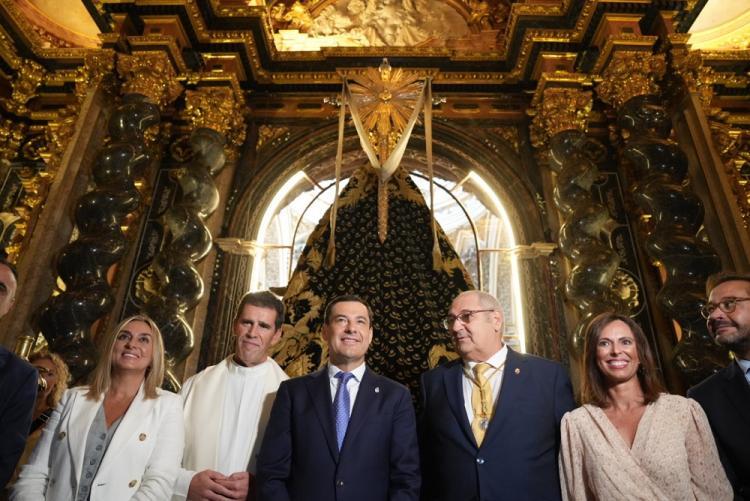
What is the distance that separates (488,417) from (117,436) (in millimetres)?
1318

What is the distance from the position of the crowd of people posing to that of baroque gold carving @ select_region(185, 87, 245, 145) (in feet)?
11.5

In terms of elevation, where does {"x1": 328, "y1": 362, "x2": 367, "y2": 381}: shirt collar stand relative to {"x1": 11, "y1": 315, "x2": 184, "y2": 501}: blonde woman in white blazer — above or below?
above

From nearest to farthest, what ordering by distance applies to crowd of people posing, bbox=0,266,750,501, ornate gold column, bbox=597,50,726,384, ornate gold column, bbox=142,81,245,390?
crowd of people posing, bbox=0,266,750,501 → ornate gold column, bbox=597,50,726,384 → ornate gold column, bbox=142,81,245,390

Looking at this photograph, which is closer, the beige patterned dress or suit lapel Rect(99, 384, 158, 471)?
the beige patterned dress

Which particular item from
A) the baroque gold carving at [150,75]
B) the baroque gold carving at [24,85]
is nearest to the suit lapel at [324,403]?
the baroque gold carving at [150,75]

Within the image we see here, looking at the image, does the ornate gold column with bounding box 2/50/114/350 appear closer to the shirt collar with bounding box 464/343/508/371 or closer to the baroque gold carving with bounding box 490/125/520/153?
the shirt collar with bounding box 464/343/508/371

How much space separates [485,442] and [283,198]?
14.2ft

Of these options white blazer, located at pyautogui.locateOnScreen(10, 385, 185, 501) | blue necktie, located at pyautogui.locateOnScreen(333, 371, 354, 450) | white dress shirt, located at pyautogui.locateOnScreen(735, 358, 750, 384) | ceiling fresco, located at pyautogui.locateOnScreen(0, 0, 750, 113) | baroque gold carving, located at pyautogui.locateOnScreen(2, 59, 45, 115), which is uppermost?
ceiling fresco, located at pyautogui.locateOnScreen(0, 0, 750, 113)

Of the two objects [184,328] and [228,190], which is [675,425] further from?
[228,190]

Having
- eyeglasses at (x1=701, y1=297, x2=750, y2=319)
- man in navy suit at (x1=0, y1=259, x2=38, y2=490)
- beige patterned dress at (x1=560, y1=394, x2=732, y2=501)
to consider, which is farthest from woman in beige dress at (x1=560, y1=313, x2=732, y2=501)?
man in navy suit at (x1=0, y1=259, x2=38, y2=490)

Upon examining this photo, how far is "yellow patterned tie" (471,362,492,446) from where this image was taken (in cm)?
185

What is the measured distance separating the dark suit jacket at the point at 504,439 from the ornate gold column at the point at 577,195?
219 centimetres

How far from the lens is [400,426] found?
6.15 ft

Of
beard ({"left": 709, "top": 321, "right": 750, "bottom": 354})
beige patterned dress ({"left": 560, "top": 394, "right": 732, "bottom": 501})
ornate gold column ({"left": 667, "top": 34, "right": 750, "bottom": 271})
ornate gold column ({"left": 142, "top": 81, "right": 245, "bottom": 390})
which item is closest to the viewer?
beige patterned dress ({"left": 560, "top": 394, "right": 732, "bottom": 501})
